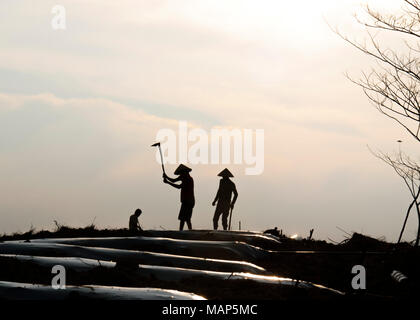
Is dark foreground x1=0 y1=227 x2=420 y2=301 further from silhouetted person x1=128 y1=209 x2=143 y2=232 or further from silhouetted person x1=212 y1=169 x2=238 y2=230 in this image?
silhouetted person x1=212 y1=169 x2=238 y2=230

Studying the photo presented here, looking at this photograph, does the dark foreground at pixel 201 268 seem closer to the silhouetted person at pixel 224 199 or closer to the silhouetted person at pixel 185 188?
the silhouetted person at pixel 185 188

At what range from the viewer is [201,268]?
876cm

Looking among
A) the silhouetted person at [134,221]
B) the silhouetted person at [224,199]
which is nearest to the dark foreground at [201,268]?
the silhouetted person at [134,221]

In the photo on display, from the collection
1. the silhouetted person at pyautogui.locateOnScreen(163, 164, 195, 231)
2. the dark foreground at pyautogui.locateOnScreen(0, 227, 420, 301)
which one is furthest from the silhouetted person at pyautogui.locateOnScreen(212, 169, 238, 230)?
the dark foreground at pyautogui.locateOnScreen(0, 227, 420, 301)

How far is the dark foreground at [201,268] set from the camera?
6.81 m

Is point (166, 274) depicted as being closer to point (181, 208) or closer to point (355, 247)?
point (355, 247)

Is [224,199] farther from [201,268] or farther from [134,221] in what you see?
[201,268]

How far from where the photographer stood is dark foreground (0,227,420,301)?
6809 mm

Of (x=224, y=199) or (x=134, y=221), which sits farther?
(x=224, y=199)

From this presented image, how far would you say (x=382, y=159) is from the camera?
17562mm

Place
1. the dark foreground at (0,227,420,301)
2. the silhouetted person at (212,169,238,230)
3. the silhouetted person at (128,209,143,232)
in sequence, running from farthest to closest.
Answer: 1. the silhouetted person at (212,169,238,230)
2. the silhouetted person at (128,209,143,232)
3. the dark foreground at (0,227,420,301)

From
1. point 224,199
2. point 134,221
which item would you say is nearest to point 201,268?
point 134,221

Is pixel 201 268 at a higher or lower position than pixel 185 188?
lower

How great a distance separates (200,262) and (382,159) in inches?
384
